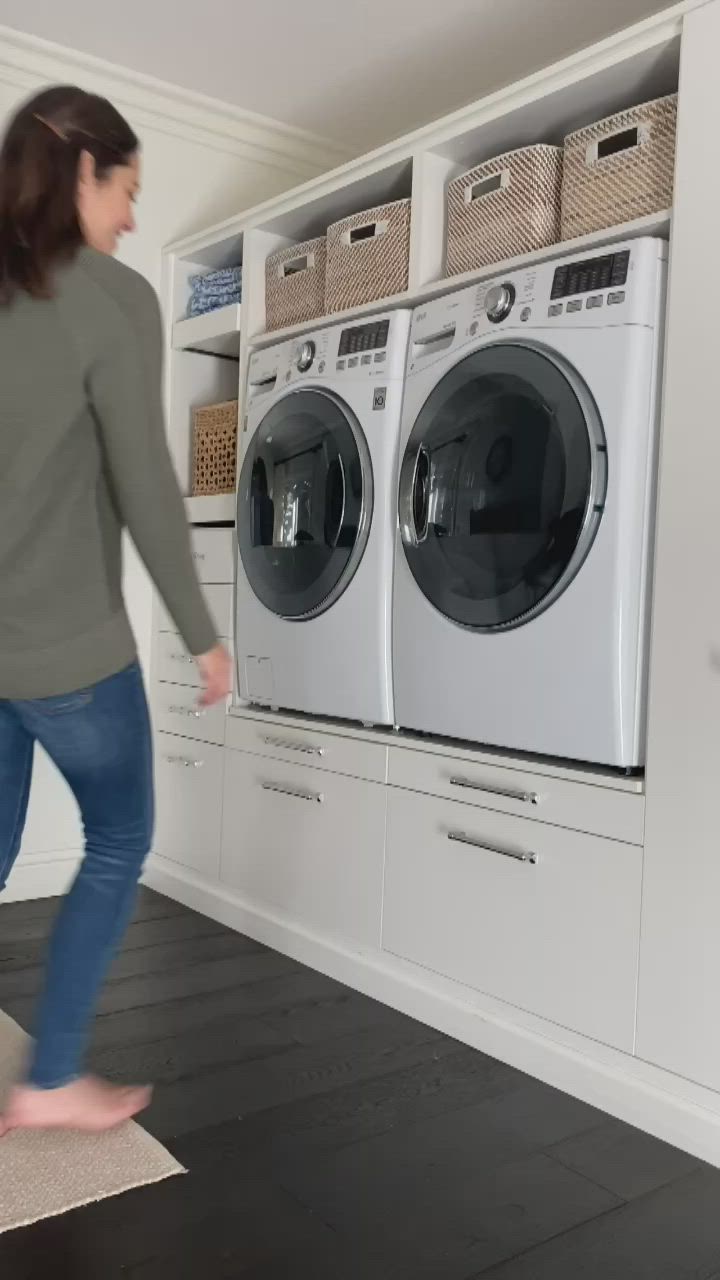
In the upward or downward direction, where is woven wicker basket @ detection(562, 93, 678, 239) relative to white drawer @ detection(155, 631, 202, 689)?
upward

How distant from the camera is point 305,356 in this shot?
230 cm

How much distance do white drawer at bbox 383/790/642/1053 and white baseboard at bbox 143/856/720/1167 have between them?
38mm

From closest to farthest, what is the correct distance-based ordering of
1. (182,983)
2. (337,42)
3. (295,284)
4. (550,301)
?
(550,301), (182,983), (295,284), (337,42)

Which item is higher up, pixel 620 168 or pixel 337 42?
pixel 337 42

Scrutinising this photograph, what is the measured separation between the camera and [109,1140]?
1.48 meters

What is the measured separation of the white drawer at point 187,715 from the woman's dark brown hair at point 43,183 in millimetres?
1432

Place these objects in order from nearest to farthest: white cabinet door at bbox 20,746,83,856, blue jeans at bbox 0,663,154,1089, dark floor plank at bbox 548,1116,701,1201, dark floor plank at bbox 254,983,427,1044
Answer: blue jeans at bbox 0,663,154,1089
dark floor plank at bbox 548,1116,701,1201
dark floor plank at bbox 254,983,427,1044
white cabinet door at bbox 20,746,83,856

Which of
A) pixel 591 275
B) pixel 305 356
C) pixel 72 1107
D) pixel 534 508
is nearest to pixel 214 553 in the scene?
pixel 305 356

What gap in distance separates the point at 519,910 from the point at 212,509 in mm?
1357

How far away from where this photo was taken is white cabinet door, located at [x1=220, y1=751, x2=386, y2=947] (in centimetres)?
211

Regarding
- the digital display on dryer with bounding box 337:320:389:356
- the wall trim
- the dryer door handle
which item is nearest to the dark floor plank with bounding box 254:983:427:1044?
the dryer door handle

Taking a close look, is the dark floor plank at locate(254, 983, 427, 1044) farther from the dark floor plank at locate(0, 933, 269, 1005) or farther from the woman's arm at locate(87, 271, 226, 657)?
the woman's arm at locate(87, 271, 226, 657)

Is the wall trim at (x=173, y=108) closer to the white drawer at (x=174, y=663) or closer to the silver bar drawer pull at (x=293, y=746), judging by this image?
the white drawer at (x=174, y=663)

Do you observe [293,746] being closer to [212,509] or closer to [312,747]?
[312,747]
